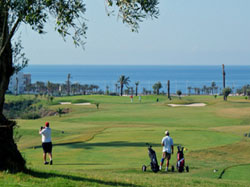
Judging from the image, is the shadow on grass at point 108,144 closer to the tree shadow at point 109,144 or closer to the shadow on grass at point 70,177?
the tree shadow at point 109,144

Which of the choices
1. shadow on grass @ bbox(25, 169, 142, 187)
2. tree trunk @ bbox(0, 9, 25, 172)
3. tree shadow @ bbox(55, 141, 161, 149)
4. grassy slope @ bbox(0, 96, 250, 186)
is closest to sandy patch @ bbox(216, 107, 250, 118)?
grassy slope @ bbox(0, 96, 250, 186)

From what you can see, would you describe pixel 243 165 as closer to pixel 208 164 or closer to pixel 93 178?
pixel 208 164

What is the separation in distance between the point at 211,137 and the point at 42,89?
165444mm

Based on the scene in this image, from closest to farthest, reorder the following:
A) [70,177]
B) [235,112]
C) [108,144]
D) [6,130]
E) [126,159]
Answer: [6,130] < [70,177] < [126,159] < [108,144] < [235,112]

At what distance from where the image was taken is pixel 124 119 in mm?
61469

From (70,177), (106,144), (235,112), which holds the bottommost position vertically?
(106,144)

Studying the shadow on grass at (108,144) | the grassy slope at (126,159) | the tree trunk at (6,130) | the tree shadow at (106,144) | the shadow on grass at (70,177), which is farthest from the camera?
the shadow on grass at (108,144)

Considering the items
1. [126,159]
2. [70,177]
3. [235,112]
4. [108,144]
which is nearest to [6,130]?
[70,177]

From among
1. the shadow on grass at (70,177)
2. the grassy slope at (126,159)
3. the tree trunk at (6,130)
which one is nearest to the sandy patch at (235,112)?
the grassy slope at (126,159)

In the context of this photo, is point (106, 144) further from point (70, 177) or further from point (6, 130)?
point (6, 130)

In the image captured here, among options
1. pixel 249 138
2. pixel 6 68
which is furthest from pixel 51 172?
pixel 249 138

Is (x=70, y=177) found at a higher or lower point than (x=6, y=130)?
lower

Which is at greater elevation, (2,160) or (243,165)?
(2,160)

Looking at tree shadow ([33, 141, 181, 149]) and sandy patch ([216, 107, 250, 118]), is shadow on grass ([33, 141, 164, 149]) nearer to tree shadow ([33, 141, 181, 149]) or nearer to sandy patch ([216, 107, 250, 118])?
tree shadow ([33, 141, 181, 149])
